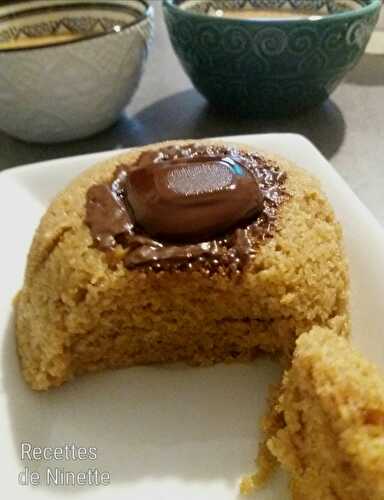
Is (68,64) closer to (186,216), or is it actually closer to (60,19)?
(60,19)

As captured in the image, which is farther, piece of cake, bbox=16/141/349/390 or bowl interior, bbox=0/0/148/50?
bowl interior, bbox=0/0/148/50

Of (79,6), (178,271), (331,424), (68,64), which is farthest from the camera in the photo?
(79,6)

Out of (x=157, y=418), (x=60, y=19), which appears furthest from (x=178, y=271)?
(x=60, y=19)

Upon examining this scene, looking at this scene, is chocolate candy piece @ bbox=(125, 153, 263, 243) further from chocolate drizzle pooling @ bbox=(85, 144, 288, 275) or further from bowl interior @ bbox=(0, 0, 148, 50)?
bowl interior @ bbox=(0, 0, 148, 50)

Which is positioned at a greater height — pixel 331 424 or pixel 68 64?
pixel 68 64

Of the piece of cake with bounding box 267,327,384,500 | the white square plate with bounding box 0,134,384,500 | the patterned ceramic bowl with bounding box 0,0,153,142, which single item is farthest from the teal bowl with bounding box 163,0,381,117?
the piece of cake with bounding box 267,327,384,500

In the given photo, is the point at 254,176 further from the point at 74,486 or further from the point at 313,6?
the point at 313,6

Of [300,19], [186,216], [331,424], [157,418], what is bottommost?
[157,418]

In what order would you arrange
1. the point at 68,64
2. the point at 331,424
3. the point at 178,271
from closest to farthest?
the point at 331,424 < the point at 178,271 < the point at 68,64
